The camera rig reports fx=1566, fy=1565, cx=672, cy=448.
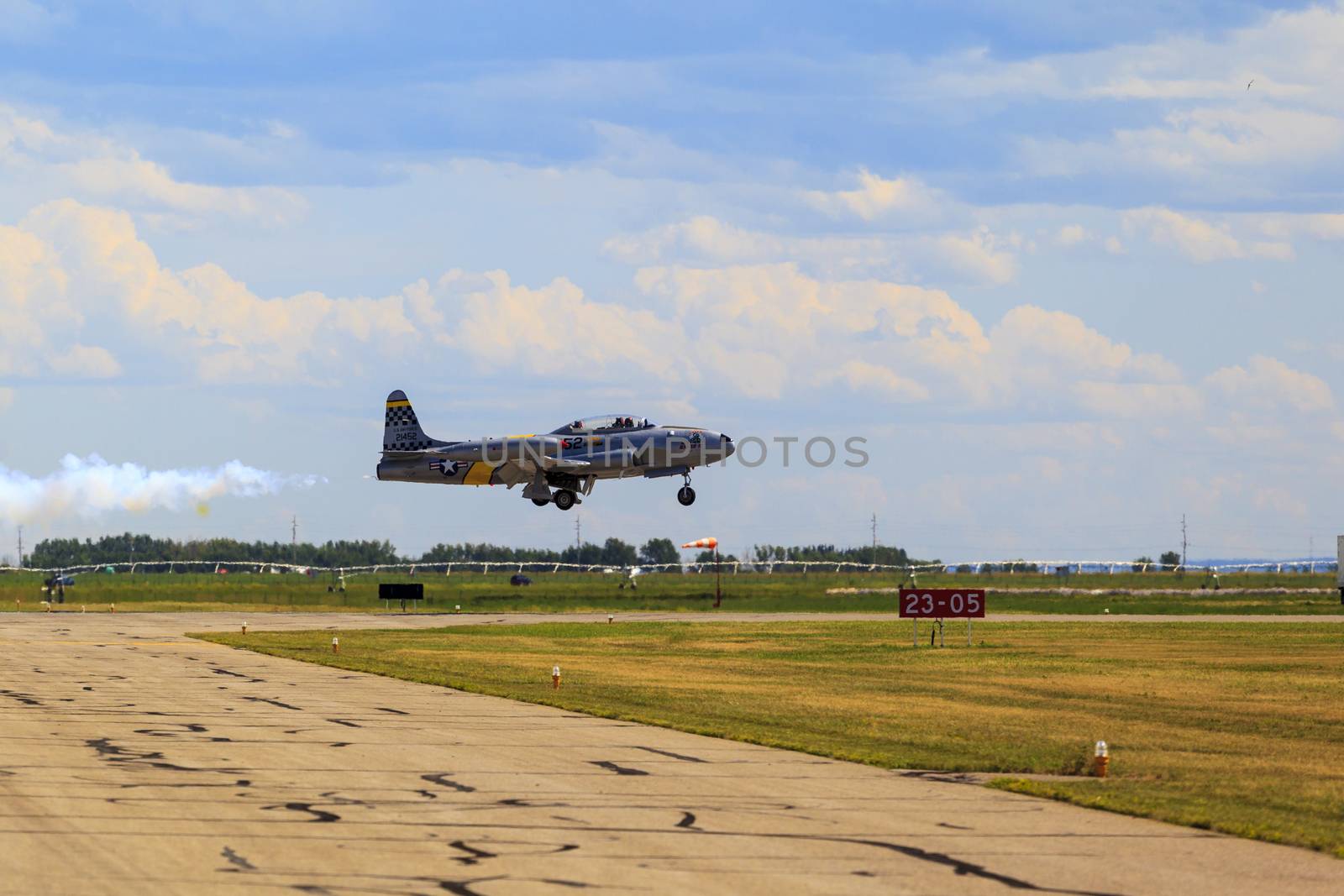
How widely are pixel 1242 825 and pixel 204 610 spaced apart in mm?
84362

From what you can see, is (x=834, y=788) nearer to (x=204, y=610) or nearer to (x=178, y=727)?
(x=178, y=727)

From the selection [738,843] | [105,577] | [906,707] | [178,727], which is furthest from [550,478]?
[105,577]

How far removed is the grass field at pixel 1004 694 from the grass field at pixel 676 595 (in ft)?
89.3

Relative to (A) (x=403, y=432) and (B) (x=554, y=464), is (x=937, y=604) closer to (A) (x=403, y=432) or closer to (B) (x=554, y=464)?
(B) (x=554, y=464)

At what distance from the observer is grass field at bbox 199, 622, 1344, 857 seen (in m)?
21.9

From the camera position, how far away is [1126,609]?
91.9 meters

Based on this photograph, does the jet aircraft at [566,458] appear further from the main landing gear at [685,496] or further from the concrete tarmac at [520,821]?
the concrete tarmac at [520,821]

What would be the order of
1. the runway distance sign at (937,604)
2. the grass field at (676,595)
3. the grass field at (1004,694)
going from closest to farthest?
1. the grass field at (1004,694)
2. the runway distance sign at (937,604)
3. the grass field at (676,595)

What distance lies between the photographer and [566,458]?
65438 millimetres

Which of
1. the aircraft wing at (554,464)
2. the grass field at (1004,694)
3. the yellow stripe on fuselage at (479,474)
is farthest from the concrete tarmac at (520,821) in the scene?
the yellow stripe on fuselage at (479,474)

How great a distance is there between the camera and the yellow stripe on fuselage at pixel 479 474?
66812 millimetres

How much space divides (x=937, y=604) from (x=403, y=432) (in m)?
26.2

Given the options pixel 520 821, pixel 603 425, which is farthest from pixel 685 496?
pixel 520 821

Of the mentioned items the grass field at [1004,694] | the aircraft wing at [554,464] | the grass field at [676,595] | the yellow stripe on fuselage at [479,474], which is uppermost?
the aircraft wing at [554,464]
